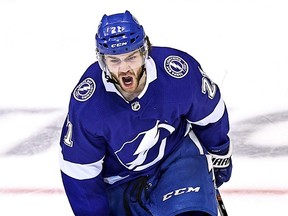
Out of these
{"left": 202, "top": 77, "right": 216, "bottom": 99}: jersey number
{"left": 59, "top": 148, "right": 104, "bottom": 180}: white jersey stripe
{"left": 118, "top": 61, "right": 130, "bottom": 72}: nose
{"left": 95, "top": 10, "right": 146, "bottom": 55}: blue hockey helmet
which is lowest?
{"left": 59, "top": 148, "right": 104, "bottom": 180}: white jersey stripe

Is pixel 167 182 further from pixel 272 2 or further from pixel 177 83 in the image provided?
pixel 272 2

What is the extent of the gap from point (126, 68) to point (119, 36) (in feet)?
0.30

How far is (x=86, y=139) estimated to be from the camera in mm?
2658

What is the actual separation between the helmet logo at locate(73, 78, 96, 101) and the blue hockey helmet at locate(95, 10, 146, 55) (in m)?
0.12

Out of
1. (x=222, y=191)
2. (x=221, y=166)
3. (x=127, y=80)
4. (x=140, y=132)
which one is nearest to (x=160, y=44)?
(x=222, y=191)

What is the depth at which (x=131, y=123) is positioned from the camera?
8.73 ft

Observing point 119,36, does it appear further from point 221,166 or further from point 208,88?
point 221,166

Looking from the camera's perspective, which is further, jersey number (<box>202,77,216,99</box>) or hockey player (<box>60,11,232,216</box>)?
jersey number (<box>202,77,216,99</box>)

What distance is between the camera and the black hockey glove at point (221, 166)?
294 centimetres

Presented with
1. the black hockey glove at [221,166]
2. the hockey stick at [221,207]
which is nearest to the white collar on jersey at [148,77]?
the black hockey glove at [221,166]

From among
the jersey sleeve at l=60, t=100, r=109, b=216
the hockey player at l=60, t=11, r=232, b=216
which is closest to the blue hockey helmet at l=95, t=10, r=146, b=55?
the hockey player at l=60, t=11, r=232, b=216

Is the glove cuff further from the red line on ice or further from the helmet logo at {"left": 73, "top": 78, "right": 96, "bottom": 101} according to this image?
the helmet logo at {"left": 73, "top": 78, "right": 96, "bottom": 101}

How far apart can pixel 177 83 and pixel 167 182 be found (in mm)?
334

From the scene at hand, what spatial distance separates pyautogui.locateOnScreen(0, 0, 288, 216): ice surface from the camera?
11.1 feet
